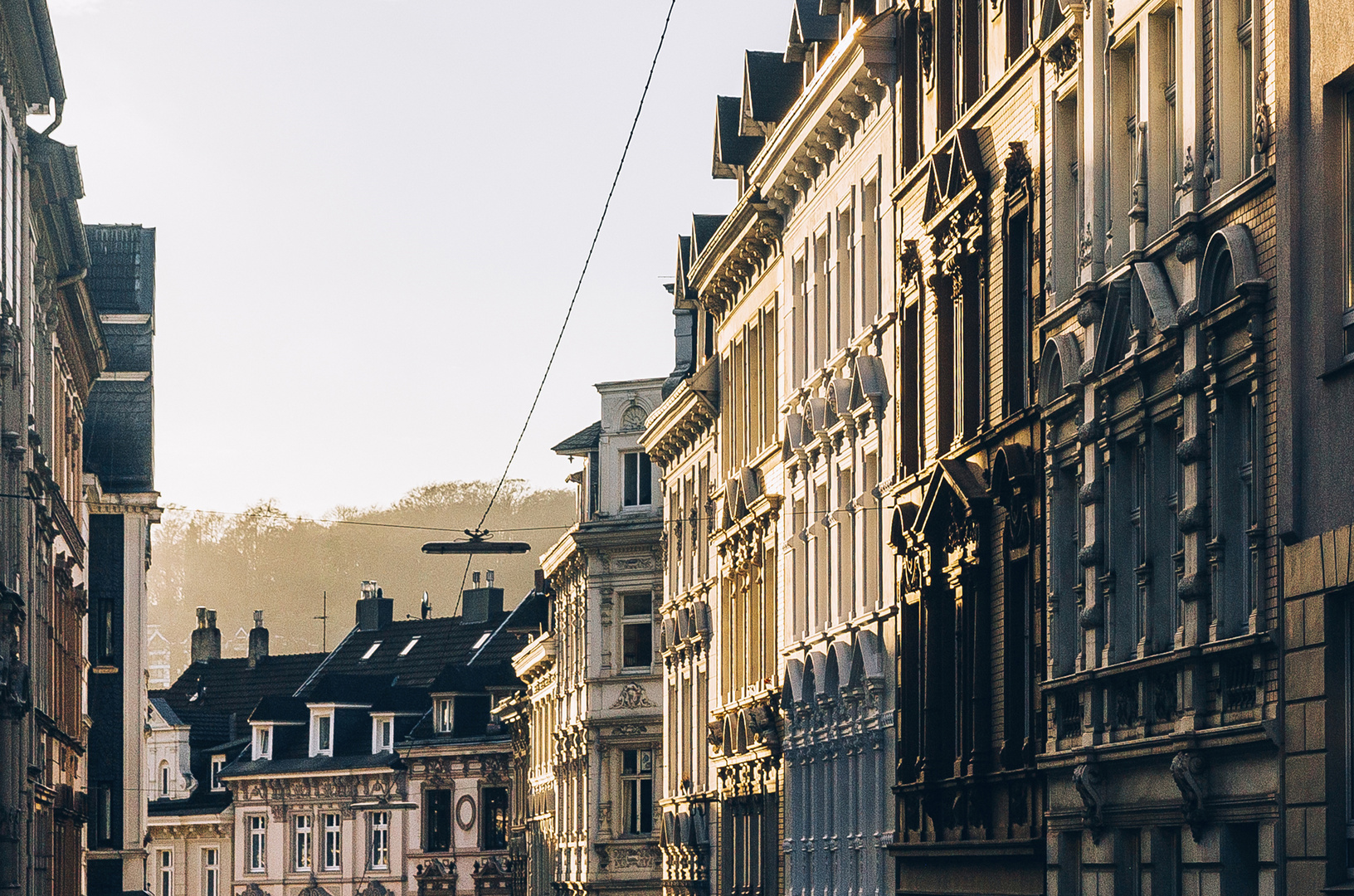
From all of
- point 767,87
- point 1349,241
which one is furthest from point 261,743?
point 1349,241

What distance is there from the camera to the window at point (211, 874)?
88750 mm

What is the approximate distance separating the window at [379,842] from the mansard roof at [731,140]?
141ft

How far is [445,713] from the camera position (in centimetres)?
8356

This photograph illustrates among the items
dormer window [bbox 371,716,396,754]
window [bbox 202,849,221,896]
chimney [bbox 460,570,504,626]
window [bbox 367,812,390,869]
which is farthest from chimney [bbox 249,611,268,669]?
window [bbox 367,812,390,869]

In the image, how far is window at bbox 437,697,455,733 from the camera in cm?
8331

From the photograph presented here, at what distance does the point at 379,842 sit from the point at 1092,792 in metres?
64.9

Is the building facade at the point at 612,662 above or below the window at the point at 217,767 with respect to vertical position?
above

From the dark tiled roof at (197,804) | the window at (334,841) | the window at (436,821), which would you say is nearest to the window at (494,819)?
the window at (436,821)

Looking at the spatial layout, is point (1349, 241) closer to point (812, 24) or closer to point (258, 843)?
point (812, 24)

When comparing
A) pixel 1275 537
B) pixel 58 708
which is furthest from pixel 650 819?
pixel 1275 537

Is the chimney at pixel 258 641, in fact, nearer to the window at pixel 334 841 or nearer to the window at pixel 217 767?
the window at pixel 217 767

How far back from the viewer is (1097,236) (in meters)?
22.1

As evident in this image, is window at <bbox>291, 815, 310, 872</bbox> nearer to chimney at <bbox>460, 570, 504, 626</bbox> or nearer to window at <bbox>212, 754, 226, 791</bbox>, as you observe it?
window at <bbox>212, 754, 226, 791</bbox>

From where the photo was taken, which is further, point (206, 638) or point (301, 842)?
point (206, 638)
